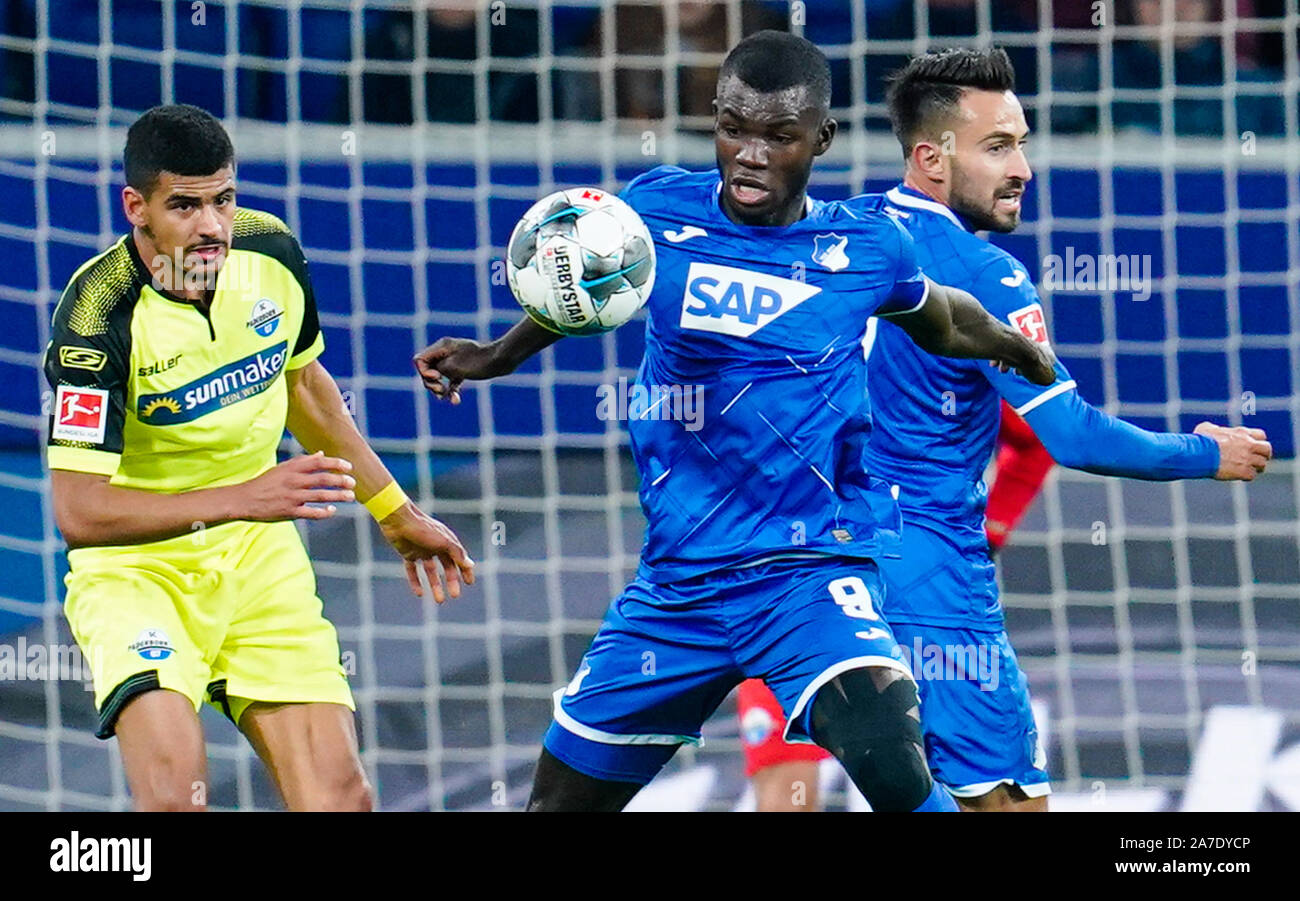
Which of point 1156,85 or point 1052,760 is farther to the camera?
point 1156,85

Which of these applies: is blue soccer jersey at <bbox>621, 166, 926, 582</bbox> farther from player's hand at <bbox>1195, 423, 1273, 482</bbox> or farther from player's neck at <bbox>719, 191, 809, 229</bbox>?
player's hand at <bbox>1195, 423, 1273, 482</bbox>

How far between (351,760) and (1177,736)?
9.73ft

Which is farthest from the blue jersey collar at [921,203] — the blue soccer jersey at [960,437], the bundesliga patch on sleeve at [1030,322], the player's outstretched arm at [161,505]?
the player's outstretched arm at [161,505]

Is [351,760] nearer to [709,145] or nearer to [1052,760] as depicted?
[1052,760]

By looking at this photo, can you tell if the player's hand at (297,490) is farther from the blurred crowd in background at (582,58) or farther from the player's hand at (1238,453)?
the blurred crowd in background at (582,58)

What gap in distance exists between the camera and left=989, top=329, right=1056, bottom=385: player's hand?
478 cm

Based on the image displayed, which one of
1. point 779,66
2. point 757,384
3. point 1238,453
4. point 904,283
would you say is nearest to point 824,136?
point 779,66

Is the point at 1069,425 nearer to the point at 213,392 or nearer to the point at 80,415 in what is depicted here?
the point at 213,392

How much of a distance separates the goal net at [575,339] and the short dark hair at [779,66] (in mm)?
2788

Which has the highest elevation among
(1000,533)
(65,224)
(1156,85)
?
(1156,85)

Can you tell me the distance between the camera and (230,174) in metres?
4.89

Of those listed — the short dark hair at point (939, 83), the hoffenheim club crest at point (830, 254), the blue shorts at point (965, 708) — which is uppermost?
the short dark hair at point (939, 83)

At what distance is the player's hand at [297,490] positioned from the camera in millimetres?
4582

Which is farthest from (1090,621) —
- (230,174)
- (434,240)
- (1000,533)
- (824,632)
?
(230,174)
